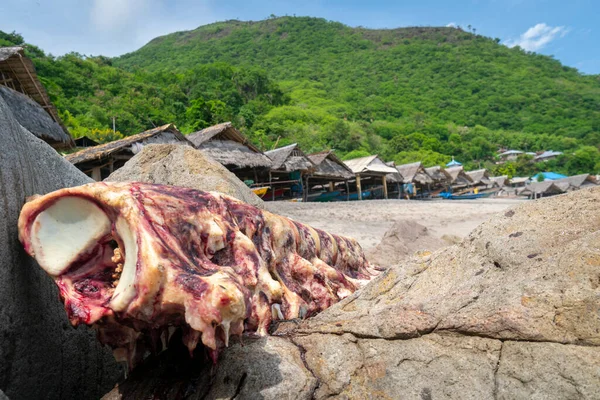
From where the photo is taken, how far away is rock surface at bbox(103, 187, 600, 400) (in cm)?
151

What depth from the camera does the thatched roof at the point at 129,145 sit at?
11008mm

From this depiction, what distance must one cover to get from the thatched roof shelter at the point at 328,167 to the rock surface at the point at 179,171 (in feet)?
51.4

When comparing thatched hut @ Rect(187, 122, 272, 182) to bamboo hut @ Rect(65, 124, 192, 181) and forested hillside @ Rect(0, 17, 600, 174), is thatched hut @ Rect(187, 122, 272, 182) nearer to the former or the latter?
bamboo hut @ Rect(65, 124, 192, 181)

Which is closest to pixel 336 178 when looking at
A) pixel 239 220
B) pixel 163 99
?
pixel 239 220

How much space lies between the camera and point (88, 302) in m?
1.59

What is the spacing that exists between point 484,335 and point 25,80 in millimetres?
15352

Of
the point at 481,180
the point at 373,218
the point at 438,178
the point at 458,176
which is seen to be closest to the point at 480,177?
the point at 481,180

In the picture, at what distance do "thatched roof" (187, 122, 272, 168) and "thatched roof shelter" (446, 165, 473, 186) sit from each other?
25.1 metres

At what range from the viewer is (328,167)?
21.5m

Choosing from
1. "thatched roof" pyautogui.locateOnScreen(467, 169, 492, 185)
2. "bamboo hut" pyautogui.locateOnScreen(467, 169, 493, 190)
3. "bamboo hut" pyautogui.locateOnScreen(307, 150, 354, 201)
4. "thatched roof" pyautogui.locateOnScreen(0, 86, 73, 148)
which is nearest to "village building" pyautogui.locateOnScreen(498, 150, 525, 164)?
"bamboo hut" pyautogui.locateOnScreen(467, 169, 493, 190)

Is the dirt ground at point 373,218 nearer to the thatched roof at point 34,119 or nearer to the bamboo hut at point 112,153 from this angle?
the bamboo hut at point 112,153

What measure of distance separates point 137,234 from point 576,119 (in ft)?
307

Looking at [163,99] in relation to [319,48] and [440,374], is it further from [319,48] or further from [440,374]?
[319,48]

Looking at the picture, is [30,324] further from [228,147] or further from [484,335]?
[228,147]
